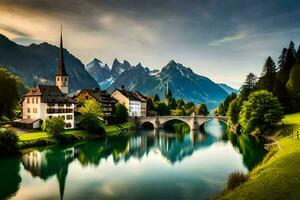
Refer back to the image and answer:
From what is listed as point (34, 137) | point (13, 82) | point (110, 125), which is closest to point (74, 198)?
point (34, 137)

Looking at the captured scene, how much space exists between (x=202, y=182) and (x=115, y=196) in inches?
464

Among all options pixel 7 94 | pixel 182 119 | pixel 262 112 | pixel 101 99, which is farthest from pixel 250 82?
pixel 7 94

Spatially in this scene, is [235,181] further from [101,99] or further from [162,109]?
[162,109]

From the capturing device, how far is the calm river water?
1471 inches

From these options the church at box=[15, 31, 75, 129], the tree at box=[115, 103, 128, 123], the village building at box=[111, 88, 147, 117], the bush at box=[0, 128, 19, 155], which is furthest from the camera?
the village building at box=[111, 88, 147, 117]

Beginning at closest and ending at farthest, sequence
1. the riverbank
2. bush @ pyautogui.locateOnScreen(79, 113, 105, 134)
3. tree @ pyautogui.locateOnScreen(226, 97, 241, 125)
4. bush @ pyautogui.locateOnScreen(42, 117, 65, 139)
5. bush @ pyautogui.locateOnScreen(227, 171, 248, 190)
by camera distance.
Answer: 1. bush @ pyautogui.locateOnScreen(227, 171, 248, 190)
2. the riverbank
3. bush @ pyautogui.locateOnScreen(42, 117, 65, 139)
4. bush @ pyautogui.locateOnScreen(79, 113, 105, 134)
5. tree @ pyautogui.locateOnScreen(226, 97, 241, 125)

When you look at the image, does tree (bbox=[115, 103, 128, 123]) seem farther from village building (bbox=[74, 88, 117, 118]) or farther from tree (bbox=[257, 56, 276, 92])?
tree (bbox=[257, 56, 276, 92])

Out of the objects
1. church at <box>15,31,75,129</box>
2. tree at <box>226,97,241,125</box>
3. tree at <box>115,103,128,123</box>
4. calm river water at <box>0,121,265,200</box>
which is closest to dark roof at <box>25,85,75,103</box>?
church at <box>15,31,75,129</box>

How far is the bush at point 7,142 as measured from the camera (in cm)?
5838

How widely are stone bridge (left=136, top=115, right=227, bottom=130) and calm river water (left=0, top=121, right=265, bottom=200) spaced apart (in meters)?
48.2

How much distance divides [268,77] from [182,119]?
35.7m

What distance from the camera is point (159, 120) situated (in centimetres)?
13625

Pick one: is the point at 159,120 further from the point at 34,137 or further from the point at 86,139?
the point at 34,137

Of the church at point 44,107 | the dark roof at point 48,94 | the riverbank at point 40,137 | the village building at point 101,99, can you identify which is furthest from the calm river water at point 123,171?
the village building at point 101,99
